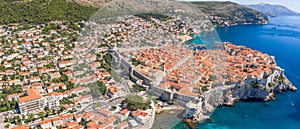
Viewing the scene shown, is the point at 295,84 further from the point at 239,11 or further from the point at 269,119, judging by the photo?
the point at 239,11

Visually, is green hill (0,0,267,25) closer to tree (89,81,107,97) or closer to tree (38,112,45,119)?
tree (89,81,107,97)

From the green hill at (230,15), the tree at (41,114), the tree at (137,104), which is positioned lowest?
the tree at (41,114)

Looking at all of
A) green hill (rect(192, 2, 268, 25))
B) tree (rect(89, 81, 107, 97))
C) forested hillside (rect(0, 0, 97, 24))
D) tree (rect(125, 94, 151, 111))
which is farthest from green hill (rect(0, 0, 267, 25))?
green hill (rect(192, 2, 268, 25))

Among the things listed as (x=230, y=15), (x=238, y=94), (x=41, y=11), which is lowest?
(x=238, y=94)

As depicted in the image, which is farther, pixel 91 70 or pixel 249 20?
pixel 249 20

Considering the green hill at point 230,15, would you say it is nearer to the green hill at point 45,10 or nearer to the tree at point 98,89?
the green hill at point 45,10

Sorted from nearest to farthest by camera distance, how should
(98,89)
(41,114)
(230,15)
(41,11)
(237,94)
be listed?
(41,114) < (98,89) < (237,94) < (41,11) < (230,15)

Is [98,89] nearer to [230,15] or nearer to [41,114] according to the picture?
[41,114]

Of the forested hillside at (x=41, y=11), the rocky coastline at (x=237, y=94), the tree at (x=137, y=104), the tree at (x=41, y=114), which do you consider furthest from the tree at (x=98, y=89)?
A: the forested hillside at (x=41, y=11)

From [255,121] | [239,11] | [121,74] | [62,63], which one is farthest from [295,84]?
[239,11]

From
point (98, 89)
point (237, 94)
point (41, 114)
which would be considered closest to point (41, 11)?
point (98, 89)

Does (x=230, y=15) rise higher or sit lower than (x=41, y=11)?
lower
